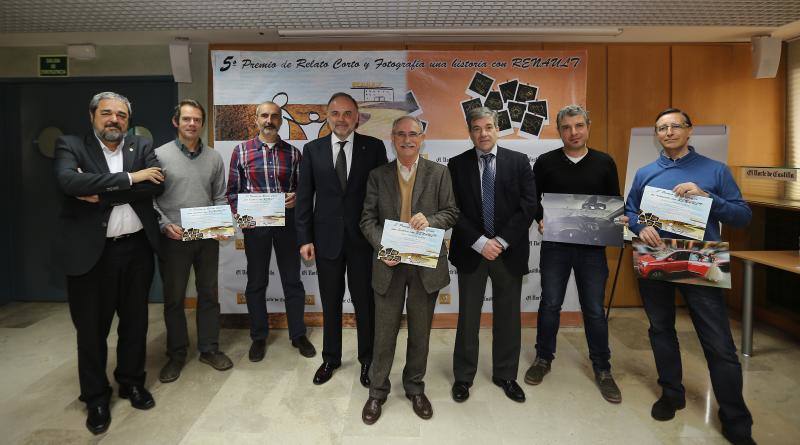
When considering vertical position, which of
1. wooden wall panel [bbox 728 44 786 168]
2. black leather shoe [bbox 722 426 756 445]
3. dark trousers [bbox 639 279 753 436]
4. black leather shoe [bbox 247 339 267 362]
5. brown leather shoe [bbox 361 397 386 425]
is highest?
wooden wall panel [bbox 728 44 786 168]

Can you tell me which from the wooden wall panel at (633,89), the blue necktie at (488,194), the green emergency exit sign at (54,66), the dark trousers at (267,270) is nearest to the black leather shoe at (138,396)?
the dark trousers at (267,270)

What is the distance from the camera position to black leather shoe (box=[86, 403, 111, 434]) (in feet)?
7.70

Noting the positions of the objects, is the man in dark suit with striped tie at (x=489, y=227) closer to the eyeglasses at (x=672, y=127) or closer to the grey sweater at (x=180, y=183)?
the eyeglasses at (x=672, y=127)

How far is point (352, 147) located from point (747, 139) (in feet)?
13.7

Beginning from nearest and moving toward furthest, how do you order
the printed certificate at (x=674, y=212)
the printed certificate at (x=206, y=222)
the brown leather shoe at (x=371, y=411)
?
the printed certificate at (x=674, y=212) < the brown leather shoe at (x=371, y=411) < the printed certificate at (x=206, y=222)

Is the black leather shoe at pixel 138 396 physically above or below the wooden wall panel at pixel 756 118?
below

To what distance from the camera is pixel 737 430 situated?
2219mm

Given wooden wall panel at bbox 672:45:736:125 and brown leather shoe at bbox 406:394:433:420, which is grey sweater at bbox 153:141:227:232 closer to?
brown leather shoe at bbox 406:394:433:420

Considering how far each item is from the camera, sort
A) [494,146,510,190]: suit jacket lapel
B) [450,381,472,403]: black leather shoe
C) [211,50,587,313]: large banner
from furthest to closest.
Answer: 1. [211,50,587,313]: large banner
2. [450,381,472,403]: black leather shoe
3. [494,146,510,190]: suit jacket lapel

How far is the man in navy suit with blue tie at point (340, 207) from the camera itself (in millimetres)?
2646

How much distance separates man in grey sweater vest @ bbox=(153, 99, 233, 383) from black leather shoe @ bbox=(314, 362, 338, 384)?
70 centimetres

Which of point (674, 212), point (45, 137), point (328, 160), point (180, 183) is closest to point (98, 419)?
point (180, 183)

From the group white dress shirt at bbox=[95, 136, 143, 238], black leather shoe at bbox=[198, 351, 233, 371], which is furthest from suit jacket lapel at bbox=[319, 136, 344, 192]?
black leather shoe at bbox=[198, 351, 233, 371]

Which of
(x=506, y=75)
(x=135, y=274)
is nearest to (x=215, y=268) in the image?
(x=135, y=274)
